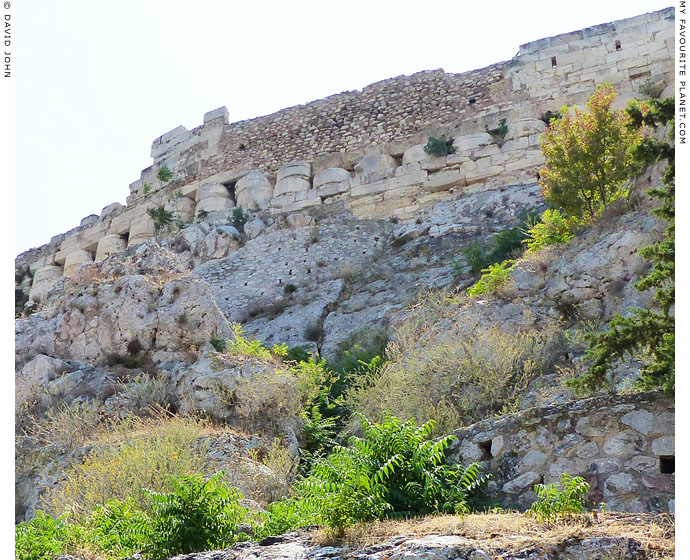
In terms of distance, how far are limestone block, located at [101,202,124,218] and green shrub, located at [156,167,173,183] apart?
1.52 meters

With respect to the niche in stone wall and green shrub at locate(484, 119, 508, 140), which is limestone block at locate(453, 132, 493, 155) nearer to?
green shrub at locate(484, 119, 508, 140)

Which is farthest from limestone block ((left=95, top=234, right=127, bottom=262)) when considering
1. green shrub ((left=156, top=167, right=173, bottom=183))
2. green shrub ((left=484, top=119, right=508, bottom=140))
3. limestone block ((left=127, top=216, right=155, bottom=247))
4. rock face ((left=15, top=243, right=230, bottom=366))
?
rock face ((left=15, top=243, right=230, bottom=366))

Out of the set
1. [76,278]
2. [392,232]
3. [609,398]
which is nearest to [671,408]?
[609,398]

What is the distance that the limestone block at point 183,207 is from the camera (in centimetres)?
2144

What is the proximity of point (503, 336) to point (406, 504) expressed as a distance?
3848 millimetres

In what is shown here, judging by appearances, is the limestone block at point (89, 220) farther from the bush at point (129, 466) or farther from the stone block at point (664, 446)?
the stone block at point (664, 446)

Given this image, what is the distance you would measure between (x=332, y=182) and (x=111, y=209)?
7530mm

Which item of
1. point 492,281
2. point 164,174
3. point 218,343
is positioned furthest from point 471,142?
point 218,343

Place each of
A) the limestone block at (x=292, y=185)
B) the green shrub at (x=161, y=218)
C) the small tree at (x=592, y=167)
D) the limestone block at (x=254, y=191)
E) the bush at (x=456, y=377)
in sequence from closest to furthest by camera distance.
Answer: the bush at (x=456, y=377)
the small tree at (x=592, y=167)
the limestone block at (x=292, y=185)
the limestone block at (x=254, y=191)
the green shrub at (x=161, y=218)

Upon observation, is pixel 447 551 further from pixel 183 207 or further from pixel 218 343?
pixel 183 207

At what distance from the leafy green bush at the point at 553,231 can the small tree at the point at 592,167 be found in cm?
15

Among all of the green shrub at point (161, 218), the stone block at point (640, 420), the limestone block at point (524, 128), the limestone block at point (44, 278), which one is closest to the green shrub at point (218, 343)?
the stone block at point (640, 420)

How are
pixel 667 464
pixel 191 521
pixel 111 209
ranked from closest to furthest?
pixel 191 521 < pixel 667 464 < pixel 111 209

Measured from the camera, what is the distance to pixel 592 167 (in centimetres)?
1172
